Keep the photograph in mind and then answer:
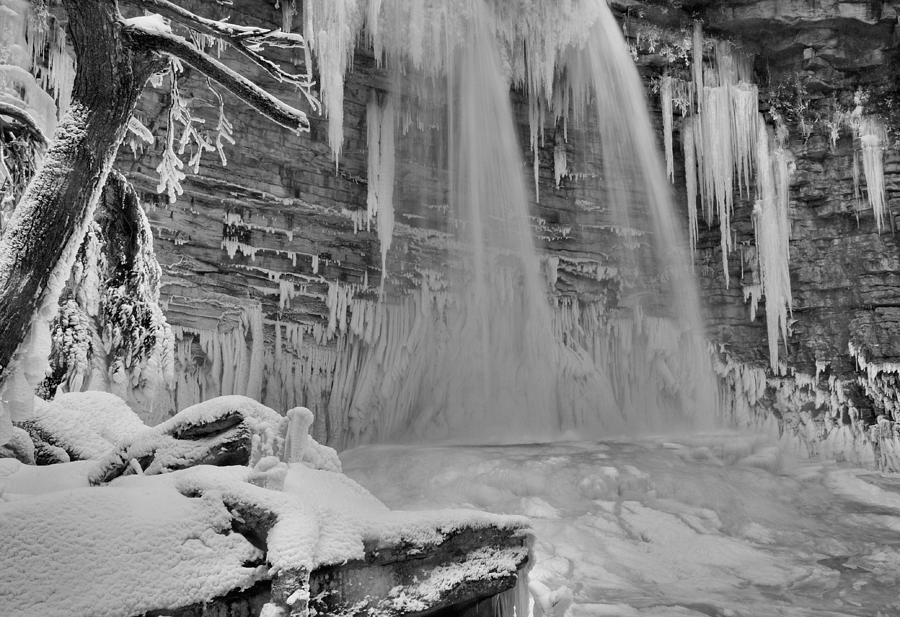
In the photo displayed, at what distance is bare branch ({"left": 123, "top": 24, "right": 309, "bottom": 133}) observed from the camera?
305 cm

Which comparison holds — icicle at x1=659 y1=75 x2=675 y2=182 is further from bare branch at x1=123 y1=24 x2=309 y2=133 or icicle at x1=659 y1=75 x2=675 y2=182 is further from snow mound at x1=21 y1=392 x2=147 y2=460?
snow mound at x1=21 y1=392 x2=147 y2=460


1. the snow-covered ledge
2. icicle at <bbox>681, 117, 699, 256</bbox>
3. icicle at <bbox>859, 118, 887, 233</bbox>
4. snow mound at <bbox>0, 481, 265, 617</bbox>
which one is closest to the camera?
snow mound at <bbox>0, 481, 265, 617</bbox>

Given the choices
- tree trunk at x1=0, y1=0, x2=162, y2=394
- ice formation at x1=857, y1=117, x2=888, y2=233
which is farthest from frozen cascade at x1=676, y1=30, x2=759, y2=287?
tree trunk at x1=0, y1=0, x2=162, y2=394

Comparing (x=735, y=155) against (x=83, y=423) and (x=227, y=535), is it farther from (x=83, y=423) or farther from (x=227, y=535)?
(x=227, y=535)

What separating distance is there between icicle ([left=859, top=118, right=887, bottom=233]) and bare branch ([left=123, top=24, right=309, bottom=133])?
533 inches

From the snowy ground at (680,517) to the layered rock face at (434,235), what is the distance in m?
2.44

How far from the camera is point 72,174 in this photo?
114 inches

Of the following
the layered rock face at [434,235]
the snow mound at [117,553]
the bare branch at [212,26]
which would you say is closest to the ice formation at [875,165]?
the layered rock face at [434,235]

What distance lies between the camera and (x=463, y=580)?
3.20m

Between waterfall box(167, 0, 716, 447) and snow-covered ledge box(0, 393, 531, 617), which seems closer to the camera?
snow-covered ledge box(0, 393, 531, 617)

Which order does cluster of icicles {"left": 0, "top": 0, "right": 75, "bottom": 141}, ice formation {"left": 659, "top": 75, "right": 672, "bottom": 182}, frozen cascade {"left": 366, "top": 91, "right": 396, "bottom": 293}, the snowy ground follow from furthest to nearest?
ice formation {"left": 659, "top": 75, "right": 672, "bottom": 182}, frozen cascade {"left": 366, "top": 91, "right": 396, "bottom": 293}, cluster of icicles {"left": 0, "top": 0, "right": 75, "bottom": 141}, the snowy ground

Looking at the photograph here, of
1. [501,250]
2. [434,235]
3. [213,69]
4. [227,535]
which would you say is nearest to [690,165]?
[501,250]

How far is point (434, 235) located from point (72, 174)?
10678 mm

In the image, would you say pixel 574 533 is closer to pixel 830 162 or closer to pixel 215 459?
pixel 215 459
